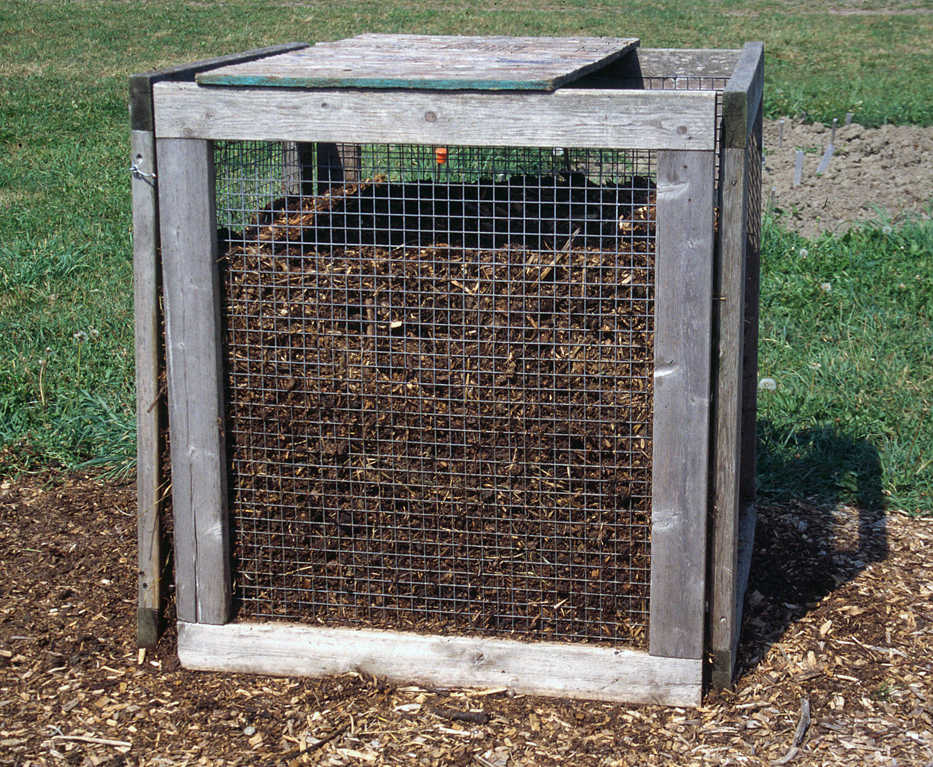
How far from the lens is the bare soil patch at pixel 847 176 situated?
8.34 metres

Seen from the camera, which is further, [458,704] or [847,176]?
[847,176]

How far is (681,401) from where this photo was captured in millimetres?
3111

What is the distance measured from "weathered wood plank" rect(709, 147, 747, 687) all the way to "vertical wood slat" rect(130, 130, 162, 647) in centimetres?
148

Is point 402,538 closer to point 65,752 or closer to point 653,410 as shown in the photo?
point 653,410

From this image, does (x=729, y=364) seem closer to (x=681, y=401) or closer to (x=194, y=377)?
(x=681, y=401)

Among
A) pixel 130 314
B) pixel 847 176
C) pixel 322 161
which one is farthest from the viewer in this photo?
pixel 847 176

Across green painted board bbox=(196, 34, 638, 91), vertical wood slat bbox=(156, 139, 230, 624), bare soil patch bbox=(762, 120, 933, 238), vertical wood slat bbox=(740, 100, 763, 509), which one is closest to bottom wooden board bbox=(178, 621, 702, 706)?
vertical wood slat bbox=(156, 139, 230, 624)

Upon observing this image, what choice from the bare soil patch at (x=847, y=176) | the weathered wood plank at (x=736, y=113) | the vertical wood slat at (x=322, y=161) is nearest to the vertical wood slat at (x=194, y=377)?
the vertical wood slat at (x=322, y=161)

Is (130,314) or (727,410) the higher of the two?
(727,410)

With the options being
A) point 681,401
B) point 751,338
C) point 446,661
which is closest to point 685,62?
point 751,338

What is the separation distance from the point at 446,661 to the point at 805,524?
1.66 m

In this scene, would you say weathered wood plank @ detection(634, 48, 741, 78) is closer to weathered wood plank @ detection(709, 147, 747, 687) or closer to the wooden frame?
the wooden frame

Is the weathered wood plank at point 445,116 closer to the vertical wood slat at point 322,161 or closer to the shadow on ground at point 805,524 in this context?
the vertical wood slat at point 322,161

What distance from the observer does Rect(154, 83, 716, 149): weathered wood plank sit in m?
2.96
